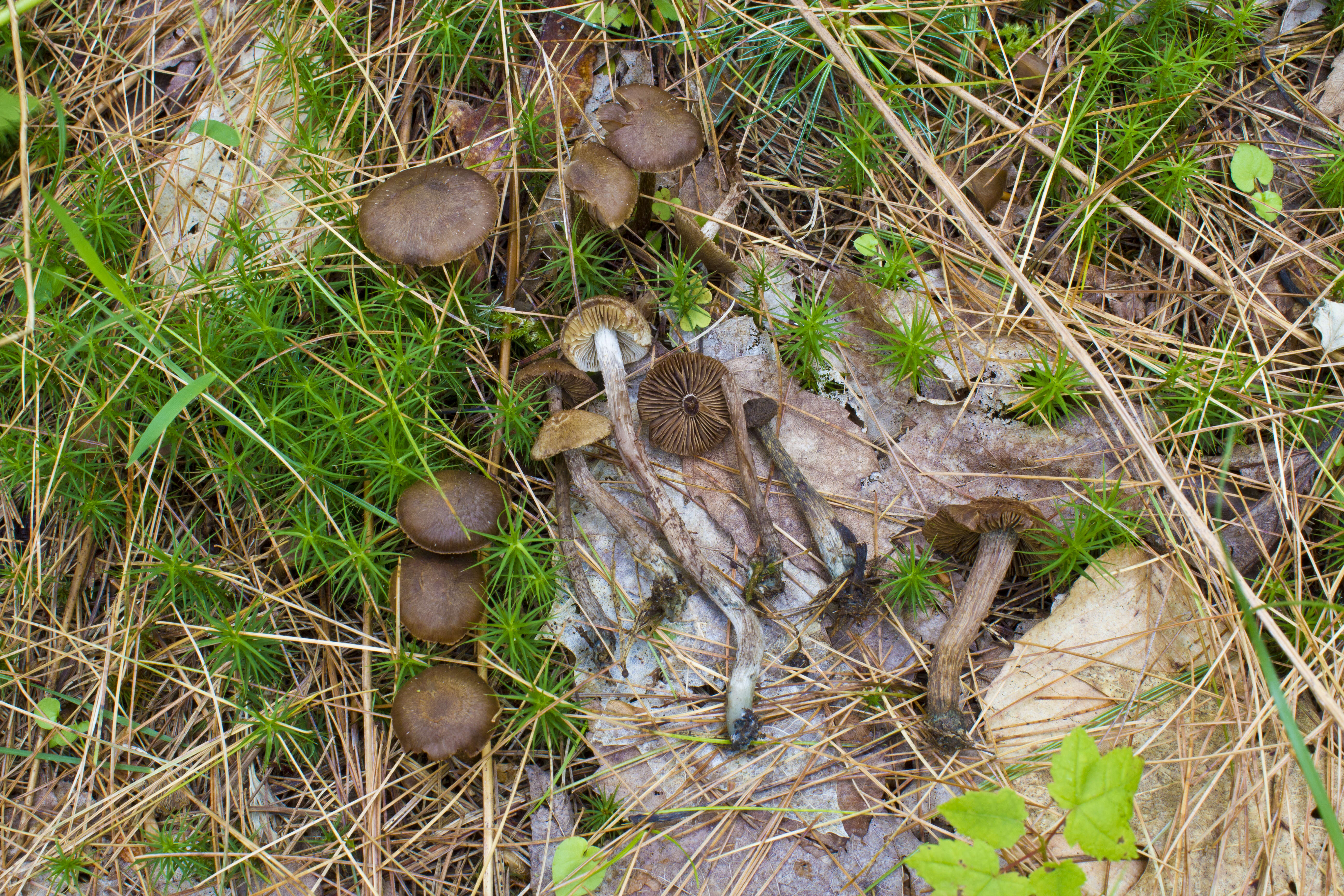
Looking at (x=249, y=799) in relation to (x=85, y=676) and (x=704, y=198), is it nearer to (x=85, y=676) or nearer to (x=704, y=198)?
(x=85, y=676)

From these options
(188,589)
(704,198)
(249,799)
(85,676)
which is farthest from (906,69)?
(85,676)

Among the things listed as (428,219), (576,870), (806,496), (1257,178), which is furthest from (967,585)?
(428,219)

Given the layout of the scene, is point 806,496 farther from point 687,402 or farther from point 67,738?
point 67,738

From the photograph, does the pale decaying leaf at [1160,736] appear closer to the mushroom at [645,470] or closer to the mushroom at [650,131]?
the mushroom at [645,470]

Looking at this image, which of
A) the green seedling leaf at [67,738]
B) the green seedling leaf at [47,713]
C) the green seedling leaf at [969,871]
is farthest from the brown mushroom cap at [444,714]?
the green seedling leaf at [969,871]

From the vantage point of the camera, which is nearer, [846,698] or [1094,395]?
[846,698]

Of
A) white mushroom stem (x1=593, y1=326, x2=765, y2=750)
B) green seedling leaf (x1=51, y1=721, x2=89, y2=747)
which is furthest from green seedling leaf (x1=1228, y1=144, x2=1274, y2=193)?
green seedling leaf (x1=51, y1=721, x2=89, y2=747)
